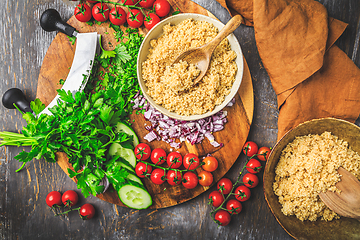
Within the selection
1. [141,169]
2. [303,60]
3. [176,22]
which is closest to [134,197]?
[141,169]

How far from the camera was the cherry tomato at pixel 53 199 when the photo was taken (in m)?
2.26

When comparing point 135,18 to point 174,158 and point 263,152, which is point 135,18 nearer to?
point 174,158

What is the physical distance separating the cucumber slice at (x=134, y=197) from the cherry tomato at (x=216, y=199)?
2.07 feet

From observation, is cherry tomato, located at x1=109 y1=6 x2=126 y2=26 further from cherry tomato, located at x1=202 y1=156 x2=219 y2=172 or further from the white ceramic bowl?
cherry tomato, located at x1=202 y1=156 x2=219 y2=172

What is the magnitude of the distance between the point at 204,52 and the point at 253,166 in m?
1.23

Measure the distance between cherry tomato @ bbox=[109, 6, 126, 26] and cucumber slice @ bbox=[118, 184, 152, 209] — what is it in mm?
1636

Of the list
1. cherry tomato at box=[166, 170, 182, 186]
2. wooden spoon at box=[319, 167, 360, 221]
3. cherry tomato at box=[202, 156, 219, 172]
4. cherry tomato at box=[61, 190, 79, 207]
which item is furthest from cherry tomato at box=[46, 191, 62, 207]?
wooden spoon at box=[319, 167, 360, 221]

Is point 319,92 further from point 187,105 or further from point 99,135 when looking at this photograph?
point 99,135

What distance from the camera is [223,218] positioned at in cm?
216

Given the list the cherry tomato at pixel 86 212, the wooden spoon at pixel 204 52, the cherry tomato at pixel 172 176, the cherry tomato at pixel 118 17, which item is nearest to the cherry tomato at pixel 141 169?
the cherry tomato at pixel 172 176

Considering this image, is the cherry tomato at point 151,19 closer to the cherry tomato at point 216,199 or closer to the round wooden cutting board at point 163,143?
the round wooden cutting board at point 163,143

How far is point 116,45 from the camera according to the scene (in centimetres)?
222

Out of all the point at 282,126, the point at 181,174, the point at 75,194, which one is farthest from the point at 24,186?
the point at 282,126

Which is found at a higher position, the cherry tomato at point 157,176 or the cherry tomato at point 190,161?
the cherry tomato at point 157,176
